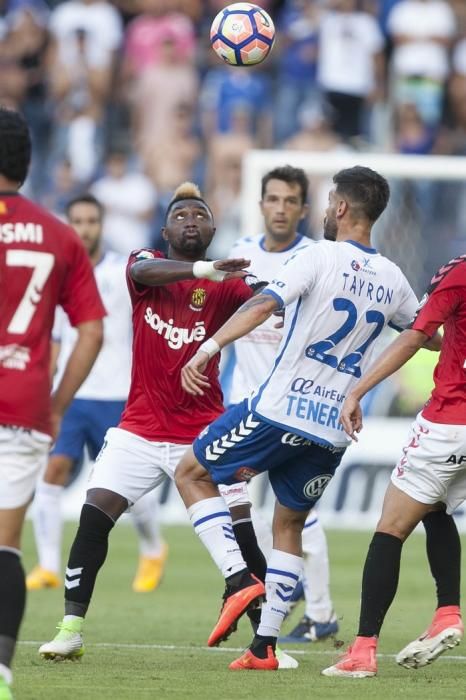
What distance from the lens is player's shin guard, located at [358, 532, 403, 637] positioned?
24.6ft

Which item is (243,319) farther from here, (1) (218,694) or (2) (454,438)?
(1) (218,694)

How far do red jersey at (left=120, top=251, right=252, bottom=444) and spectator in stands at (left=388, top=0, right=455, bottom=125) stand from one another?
13382 millimetres

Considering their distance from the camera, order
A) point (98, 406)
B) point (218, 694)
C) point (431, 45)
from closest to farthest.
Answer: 1. point (218, 694)
2. point (98, 406)
3. point (431, 45)

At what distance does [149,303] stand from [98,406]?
168 inches

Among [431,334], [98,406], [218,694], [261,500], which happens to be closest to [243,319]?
[431,334]

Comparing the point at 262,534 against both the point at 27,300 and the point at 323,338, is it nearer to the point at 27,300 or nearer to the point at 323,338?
the point at 323,338

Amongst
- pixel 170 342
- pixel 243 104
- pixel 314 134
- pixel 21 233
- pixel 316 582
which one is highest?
pixel 243 104

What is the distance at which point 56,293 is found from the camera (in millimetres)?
6316

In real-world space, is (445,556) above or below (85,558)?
above

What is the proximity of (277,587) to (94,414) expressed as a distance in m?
4.77

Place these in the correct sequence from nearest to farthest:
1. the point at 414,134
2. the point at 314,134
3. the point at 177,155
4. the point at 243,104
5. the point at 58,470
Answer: the point at 58,470
the point at 314,134
the point at 414,134
the point at 243,104
the point at 177,155

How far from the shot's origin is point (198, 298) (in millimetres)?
8219

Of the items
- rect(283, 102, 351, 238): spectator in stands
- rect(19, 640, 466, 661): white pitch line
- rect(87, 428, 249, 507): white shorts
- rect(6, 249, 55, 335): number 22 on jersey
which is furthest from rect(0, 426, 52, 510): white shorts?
rect(283, 102, 351, 238): spectator in stands

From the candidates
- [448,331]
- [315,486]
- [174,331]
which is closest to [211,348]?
[174,331]
